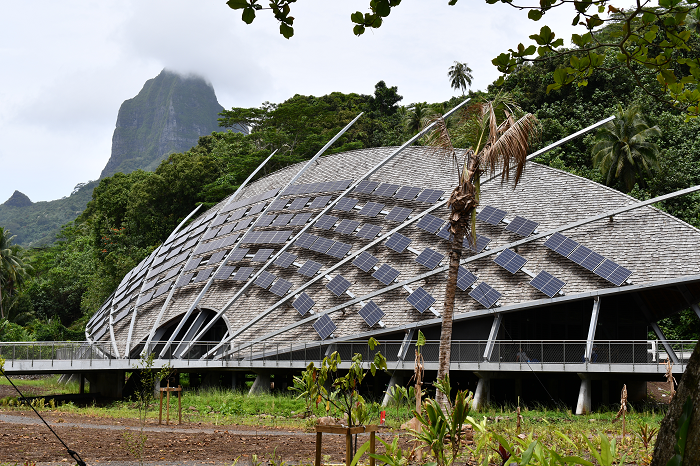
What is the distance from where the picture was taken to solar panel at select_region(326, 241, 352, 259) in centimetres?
2933

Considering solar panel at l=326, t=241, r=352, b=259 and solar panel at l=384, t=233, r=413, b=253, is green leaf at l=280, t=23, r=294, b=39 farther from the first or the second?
solar panel at l=326, t=241, r=352, b=259

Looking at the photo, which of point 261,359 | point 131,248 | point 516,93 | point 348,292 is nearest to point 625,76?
point 516,93

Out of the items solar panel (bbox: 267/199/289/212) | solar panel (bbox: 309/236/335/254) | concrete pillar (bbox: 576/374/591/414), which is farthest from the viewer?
solar panel (bbox: 267/199/289/212)

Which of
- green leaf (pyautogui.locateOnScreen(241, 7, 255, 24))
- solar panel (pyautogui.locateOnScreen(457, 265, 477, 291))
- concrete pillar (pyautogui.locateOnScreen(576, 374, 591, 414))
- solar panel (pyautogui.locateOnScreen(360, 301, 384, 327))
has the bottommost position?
concrete pillar (pyautogui.locateOnScreen(576, 374, 591, 414))

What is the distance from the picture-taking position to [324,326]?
26.9m

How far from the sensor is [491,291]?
→ 83.4 feet

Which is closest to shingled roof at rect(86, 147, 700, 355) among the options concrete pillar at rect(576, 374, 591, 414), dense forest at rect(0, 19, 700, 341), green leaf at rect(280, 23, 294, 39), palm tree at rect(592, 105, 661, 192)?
concrete pillar at rect(576, 374, 591, 414)

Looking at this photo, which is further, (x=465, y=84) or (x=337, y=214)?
(x=465, y=84)

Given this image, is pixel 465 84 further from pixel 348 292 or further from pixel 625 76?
pixel 348 292

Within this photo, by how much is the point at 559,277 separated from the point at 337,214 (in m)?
12.1

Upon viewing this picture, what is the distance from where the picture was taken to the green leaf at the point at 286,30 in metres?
6.21

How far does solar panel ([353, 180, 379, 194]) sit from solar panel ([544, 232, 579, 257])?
10335 mm

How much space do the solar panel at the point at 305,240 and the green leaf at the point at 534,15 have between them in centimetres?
2472

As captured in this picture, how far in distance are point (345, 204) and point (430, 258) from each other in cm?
703
